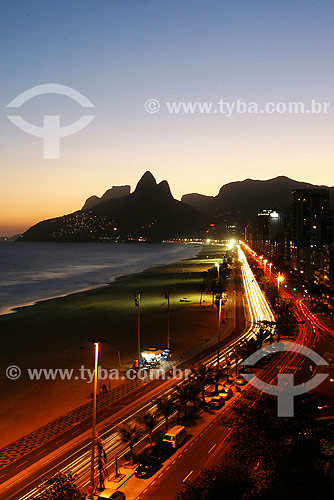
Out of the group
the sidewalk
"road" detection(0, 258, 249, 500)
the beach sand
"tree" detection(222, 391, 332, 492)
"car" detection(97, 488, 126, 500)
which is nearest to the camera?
"car" detection(97, 488, 126, 500)

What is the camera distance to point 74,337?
151 feet

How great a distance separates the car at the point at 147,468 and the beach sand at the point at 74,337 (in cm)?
766

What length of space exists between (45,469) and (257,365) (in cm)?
1931

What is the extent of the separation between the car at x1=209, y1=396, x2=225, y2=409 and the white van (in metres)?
4.77

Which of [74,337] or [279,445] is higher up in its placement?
[279,445]

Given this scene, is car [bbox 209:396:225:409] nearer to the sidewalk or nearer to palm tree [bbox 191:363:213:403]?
palm tree [bbox 191:363:213:403]

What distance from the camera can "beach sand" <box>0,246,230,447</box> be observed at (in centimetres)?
2766

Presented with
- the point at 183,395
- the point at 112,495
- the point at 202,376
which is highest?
the point at 202,376

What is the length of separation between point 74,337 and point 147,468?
28342 millimetres

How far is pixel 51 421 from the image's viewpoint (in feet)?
82.5

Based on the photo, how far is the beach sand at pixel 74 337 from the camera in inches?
1089

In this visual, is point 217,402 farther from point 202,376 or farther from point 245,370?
point 245,370

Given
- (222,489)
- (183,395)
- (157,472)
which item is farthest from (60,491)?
(183,395)
